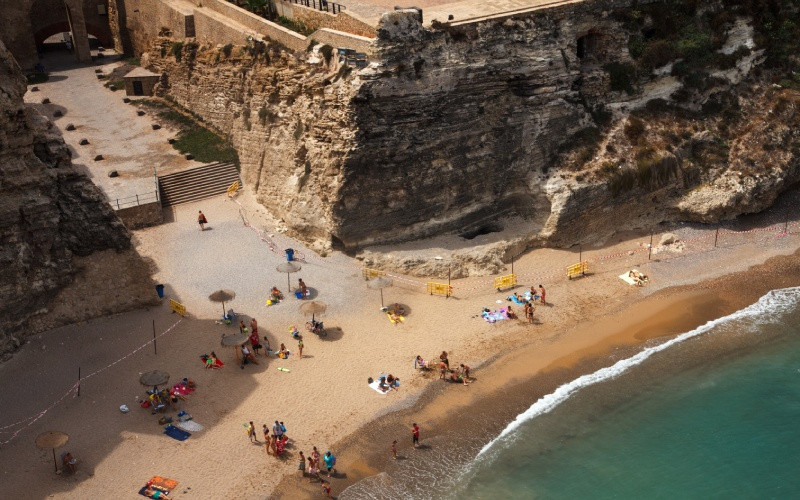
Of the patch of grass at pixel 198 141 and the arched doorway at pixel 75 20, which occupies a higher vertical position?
the arched doorway at pixel 75 20

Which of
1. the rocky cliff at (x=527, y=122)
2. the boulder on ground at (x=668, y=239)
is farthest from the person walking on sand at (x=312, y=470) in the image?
the boulder on ground at (x=668, y=239)

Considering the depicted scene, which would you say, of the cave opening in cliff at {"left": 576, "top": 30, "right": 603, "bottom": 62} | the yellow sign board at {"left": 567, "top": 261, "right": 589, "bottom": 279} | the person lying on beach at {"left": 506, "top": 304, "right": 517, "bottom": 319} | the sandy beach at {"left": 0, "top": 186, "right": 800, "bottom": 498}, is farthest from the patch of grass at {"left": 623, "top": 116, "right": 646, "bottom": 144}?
the person lying on beach at {"left": 506, "top": 304, "right": 517, "bottom": 319}

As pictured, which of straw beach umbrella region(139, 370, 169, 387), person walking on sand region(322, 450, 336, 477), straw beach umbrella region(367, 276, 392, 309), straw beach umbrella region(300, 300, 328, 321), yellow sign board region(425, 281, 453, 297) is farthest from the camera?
yellow sign board region(425, 281, 453, 297)

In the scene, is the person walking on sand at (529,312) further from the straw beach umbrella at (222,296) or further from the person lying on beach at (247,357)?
Result: the straw beach umbrella at (222,296)

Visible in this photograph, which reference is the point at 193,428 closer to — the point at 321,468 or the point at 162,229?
the point at 321,468

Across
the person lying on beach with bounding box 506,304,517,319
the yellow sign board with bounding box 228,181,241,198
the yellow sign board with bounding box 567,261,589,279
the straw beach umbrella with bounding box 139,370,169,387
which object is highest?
the yellow sign board with bounding box 228,181,241,198

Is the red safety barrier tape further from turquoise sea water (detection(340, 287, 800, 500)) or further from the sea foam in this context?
the sea foam

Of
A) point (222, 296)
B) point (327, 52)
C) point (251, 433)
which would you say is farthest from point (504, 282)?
point (251, 433)

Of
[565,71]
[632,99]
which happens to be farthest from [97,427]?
[632,99]
